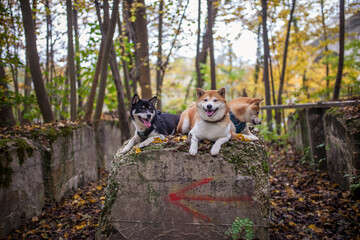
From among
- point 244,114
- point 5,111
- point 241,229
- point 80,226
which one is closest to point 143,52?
point 5,111

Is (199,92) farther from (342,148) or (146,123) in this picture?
(342,148)

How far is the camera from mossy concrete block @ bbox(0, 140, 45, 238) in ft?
13.1

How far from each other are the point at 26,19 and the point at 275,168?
7.55 meters

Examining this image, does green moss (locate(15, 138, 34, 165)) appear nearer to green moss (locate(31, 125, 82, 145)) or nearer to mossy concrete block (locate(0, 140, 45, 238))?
mossy concrete block (locate(0, 140, 45, 238))

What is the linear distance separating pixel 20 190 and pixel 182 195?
9.35 ft

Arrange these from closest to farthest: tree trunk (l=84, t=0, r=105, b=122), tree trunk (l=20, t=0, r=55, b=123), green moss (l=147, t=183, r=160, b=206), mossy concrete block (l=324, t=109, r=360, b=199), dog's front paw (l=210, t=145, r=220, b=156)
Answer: dog's front paw (l=210, t=145, r=220, b=156) < green moss (l=147, t=183, r=160, b=206) < mossy concrete block (l=324, t=109, r=360, b=199) < tree trunk (l=20, t=0, r=55, b=123) < tree trunk (l=84, t=0, r=105, b=122)

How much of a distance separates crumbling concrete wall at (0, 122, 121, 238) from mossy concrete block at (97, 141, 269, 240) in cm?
168

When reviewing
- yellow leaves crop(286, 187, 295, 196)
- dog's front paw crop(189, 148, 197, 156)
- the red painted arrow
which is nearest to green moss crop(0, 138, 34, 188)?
the red painted arrow

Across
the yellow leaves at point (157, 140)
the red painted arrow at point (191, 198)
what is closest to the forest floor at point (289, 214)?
the red painted arrow at point (191, 198)

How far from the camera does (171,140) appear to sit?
12.5 ft

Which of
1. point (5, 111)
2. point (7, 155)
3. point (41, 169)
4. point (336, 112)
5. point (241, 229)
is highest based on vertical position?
point (5, 111)

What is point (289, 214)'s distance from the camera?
15.5 feet

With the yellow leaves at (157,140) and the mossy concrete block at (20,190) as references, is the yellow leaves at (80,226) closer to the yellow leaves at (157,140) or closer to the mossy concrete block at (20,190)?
the mossy concrete block at (20,190)

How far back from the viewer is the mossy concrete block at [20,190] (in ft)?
13.1
